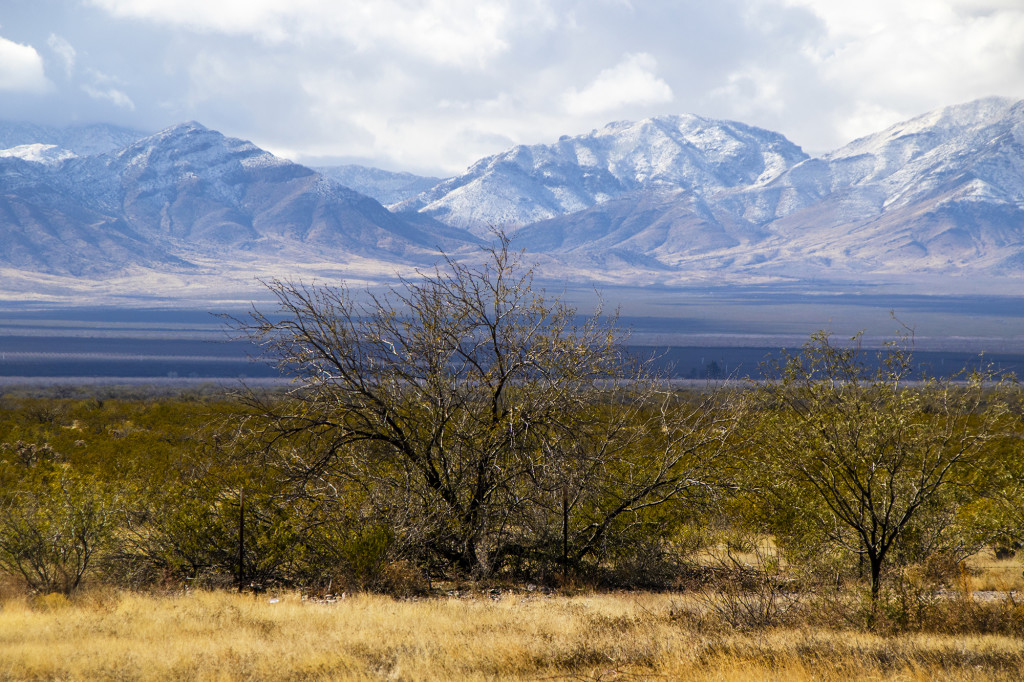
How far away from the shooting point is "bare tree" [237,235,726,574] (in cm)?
1450

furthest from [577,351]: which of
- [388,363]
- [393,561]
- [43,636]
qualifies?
[43,636]

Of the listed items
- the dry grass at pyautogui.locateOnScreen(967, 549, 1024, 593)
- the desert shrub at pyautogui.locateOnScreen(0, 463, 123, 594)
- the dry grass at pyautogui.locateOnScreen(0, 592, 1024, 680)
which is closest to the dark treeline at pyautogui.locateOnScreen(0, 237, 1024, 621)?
the desert shrub at pyautogui.locateOnScreen(0, 463, 123, 594)

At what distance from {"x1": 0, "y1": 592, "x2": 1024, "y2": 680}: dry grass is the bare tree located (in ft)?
8.50

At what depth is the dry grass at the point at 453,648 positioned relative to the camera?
9258mm

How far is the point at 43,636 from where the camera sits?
10664mm

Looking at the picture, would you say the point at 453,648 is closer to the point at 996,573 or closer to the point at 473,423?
the point at 473,423

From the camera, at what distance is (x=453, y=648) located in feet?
33.3

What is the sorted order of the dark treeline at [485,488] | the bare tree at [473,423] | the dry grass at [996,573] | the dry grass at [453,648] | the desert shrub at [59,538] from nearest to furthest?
1. the dry grass at [453,648]
2. the dark treeline at [485,488]
3. the desert shrub at [59,538]
4. the bare tree at [473,423]
5. the dry grass at [996,573]

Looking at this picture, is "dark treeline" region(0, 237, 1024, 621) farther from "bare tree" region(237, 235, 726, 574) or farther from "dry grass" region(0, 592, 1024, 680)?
"dry grass" region(0, 592, 1024, 680)

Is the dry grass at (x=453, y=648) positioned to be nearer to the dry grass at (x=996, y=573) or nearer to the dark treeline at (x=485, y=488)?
the dark treeline at (x=485, y=488)

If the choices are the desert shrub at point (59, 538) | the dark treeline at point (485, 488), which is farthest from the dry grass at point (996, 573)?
the desert shrub at point (59, 538)

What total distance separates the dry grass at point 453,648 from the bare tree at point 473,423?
8.50ft

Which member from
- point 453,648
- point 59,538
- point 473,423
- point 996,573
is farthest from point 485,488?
point 996,573

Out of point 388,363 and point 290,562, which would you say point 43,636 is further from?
point 388,363
